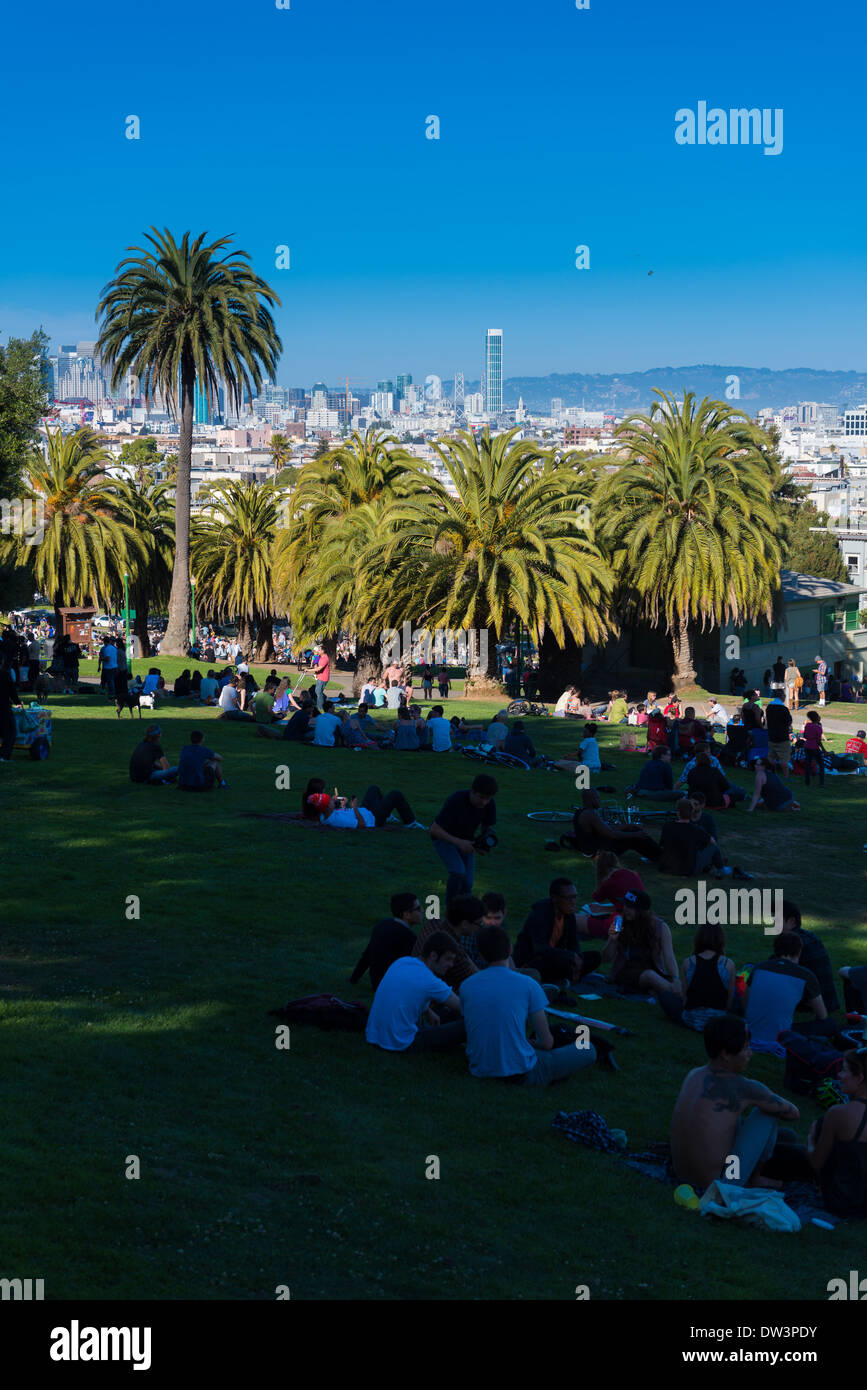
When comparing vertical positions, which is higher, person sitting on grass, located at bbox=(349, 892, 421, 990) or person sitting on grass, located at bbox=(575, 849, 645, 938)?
person sitting on grass, located at bbox=(349, 892, 421, 990)

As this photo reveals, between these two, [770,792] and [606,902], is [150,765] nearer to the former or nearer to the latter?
[606,902]

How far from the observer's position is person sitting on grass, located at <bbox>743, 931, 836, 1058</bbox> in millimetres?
10156

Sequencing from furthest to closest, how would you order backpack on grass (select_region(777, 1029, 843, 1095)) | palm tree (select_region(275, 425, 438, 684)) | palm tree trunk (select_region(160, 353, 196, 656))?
palm tree trunk (select_region(160, 353, 196, 656))
palm tree (select_region(275, 425, 438, 684))
backpack on grass (select_region(777, 1029, 843, 1095))

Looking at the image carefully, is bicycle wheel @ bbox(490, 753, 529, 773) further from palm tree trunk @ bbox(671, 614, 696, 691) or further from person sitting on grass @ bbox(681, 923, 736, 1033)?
palm tree trunk @ bbox(671, 614, 696, 691)

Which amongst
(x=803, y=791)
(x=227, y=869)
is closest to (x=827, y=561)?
(x=803, y=791)

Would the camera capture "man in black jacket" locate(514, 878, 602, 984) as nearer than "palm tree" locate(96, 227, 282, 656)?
Yes

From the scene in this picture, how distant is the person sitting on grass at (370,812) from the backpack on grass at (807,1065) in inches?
339

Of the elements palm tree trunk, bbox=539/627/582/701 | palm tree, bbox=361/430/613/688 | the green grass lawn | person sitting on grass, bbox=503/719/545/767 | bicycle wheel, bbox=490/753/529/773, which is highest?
palm tree, bbox=361/430/613/688

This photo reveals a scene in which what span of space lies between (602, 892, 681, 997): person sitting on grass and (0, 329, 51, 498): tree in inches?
600

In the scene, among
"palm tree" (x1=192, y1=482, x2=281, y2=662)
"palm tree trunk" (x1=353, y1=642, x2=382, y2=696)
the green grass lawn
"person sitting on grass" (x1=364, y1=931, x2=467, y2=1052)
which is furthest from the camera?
"palm tree" (x1=192, y1=482, x2=281, y2=662)

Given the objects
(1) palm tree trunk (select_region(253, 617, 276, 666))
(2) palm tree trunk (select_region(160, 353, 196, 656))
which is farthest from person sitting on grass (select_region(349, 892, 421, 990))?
(1) palm tree trunk (select_region(253, 617, 276, 666))

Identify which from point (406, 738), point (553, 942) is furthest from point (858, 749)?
point (553, 942)

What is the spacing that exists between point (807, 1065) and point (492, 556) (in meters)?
29.1

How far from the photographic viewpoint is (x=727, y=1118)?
7480 mm
